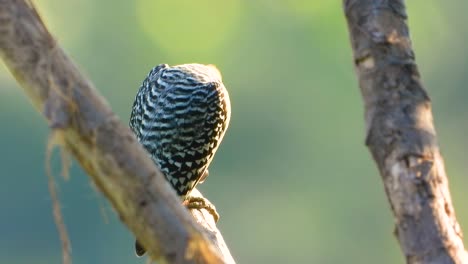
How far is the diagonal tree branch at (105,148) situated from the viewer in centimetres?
423

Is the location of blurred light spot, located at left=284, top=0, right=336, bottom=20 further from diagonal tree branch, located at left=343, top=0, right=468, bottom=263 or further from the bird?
diagonal tree branch, located at left=343, top=0, right=468, bottom=263

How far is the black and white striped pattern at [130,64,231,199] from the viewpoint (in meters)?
7.87

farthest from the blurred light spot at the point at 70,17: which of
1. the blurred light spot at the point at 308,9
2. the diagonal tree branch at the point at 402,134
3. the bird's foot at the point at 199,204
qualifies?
the diagonal tree branch at the point at 402,134

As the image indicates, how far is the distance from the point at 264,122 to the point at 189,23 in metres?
4.67

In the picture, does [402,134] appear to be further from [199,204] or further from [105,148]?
[199,204]

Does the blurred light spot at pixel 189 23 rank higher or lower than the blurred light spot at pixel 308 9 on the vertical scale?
higher

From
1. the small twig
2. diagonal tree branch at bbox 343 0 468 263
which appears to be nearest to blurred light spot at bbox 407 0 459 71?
diagonal tree branch at bbox 343 0 468 263

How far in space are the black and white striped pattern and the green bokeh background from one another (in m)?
17.3

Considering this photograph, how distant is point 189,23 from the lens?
131ft

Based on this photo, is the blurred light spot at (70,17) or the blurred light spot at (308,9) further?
the blurred light spot at (308,9)

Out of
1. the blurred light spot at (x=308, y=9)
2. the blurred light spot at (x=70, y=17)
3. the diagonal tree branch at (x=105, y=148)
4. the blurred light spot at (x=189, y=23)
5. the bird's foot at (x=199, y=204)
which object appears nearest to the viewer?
the diagonal tree branch at (x=105, y=148)

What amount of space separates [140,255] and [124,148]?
293 cm

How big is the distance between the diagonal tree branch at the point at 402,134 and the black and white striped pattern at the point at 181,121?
3255 millimetres

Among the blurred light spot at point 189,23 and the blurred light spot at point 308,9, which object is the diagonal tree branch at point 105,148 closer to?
the blurred light spot at point 189,23
